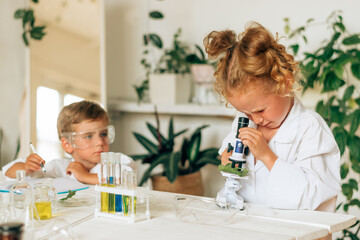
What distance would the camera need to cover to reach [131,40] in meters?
4.25

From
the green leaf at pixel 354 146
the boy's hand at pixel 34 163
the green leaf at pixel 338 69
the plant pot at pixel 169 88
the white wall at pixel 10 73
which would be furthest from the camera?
the white wall at pixel 10 73

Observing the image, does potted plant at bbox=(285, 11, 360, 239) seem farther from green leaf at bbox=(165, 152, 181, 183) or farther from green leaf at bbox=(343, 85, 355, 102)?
green leaf at bbox=(165, 152, 181, 183)

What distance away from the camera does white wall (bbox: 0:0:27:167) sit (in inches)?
158

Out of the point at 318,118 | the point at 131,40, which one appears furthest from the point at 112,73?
the point at 318,118

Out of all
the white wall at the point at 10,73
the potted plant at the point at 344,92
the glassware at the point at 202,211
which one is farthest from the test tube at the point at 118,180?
the white wall at the point at 10,73

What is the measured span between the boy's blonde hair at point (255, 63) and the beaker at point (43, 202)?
71 cm

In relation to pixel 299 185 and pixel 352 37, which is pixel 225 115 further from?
pixel 299 185

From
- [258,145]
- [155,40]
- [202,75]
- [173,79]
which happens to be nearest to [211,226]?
[258,145]

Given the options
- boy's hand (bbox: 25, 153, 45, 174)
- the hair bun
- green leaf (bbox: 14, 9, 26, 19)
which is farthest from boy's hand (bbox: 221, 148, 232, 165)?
green leaf (bbox: 14, 9, 26, 19)

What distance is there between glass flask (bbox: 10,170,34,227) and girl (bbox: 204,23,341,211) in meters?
0.73

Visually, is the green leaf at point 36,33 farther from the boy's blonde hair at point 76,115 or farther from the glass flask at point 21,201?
the glass flask at point 21,201

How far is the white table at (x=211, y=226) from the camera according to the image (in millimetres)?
1420

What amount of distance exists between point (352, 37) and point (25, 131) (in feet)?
8.02

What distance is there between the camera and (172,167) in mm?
3326
